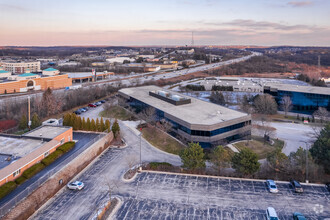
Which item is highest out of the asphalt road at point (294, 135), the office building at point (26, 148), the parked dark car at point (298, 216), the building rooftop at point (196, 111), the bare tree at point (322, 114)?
the building rooftop at point (196, 111)

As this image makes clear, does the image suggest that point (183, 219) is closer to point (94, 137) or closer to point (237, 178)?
point (237, 178)

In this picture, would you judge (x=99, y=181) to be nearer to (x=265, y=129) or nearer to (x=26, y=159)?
(x=26, y=159)

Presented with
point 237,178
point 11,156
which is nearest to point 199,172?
point 237,178

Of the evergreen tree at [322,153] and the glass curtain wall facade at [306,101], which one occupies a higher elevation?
the glass curtain wall facade at [306,101]

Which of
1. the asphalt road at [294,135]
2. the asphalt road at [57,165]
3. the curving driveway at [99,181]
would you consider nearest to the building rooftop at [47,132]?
the asphalt road at [57,165]

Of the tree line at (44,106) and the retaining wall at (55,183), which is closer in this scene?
the retaining wall at (55,183)

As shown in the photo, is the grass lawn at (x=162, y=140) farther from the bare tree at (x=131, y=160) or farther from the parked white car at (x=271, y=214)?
the parked white car at (x=271, y=214)

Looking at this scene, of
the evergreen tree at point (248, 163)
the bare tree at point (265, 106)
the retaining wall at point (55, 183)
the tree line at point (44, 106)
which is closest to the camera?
the retaining wall at point (55, 183)

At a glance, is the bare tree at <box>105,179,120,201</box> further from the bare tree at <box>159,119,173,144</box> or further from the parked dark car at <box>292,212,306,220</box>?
the parked dark car at <box>292,212,306,220</box>
